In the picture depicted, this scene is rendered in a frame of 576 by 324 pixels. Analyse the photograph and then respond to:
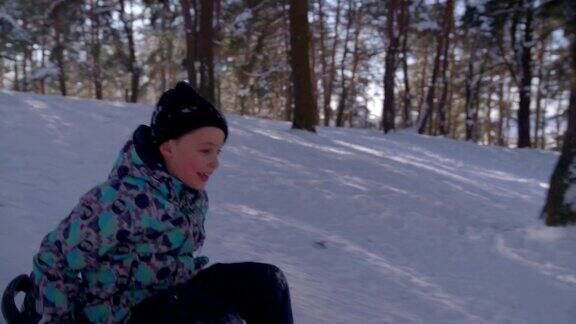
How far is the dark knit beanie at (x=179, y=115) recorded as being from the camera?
92.2 inches

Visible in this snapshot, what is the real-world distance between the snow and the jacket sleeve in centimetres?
144

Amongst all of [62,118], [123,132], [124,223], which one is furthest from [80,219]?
[62,118]

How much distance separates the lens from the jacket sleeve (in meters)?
2.12

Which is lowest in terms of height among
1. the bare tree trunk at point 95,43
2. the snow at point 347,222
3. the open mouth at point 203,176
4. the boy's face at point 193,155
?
the snow at point 347,222

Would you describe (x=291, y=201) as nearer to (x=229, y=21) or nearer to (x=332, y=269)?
(x=332, y=269)

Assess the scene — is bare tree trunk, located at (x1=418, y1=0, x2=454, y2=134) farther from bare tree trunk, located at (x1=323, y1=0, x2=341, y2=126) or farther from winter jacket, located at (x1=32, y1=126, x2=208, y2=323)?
winter jacket, located at (x1=32, y1=126, x2=208, y2=323)

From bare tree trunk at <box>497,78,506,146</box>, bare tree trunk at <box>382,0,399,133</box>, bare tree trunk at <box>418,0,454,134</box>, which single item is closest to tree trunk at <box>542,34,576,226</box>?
bare tree trunk at <box>382,0,399,133</box>

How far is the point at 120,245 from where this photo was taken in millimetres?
2182

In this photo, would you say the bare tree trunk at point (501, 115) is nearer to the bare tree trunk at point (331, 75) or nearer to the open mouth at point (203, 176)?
the bare tree trunk at point (331, 75)

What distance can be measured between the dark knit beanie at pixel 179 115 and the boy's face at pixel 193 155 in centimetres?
2

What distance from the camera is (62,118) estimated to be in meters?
10.1

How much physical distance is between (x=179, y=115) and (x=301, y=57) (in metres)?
9.74

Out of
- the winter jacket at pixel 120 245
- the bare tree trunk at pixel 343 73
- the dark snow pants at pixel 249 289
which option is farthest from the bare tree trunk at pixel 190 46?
the winter jacket at pixel 120 245

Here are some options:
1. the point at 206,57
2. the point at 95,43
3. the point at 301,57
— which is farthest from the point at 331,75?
the point at 301,57
